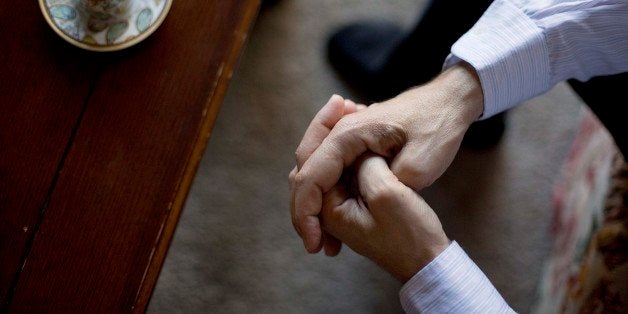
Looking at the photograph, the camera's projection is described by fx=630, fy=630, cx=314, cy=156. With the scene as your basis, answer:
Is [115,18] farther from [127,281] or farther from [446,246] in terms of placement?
[446,246]

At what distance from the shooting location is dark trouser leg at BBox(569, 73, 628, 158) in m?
0.80

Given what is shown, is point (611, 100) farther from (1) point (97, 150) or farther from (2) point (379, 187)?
(1) point (97, 150)

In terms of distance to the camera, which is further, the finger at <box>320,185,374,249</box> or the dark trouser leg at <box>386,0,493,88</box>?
the dark trouser leg at <box>386,0,493,88</box>

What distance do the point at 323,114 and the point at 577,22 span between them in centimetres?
32

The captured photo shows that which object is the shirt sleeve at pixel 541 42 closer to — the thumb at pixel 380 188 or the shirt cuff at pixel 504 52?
the shirt cuff at pixel 504 52

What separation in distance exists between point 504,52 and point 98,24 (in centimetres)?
50

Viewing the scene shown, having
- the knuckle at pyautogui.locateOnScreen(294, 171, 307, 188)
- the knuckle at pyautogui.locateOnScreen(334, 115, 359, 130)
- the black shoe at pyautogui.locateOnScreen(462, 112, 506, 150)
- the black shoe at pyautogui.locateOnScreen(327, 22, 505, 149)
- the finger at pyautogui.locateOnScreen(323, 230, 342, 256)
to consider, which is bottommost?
the finger at pyautogui.locateOnScreen(323, 230, 342, 256)

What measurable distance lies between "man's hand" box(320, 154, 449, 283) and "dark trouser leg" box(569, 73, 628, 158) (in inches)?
11.3

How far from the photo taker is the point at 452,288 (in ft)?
2.29

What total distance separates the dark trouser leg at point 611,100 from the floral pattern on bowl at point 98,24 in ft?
1.87

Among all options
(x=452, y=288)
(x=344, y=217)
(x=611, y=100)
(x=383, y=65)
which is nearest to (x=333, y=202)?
(x=344, y=217)

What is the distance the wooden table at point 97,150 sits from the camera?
2.39ft

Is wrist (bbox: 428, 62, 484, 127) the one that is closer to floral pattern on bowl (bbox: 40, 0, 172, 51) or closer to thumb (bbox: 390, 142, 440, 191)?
thumb (bbox: 390, 142, 440, 191)

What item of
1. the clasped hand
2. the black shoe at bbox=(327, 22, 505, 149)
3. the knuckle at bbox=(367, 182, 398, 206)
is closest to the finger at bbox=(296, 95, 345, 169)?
the clasped hand
